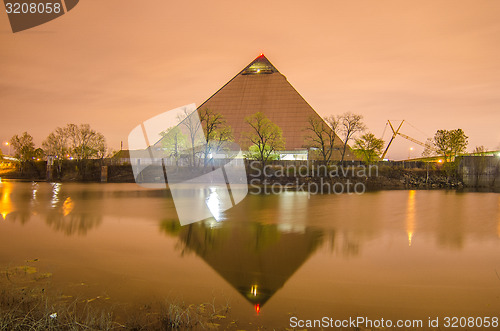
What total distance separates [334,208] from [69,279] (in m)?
14.8

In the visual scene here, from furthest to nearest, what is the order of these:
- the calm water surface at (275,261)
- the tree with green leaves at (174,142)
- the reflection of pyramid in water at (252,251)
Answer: the tree with green leaves at (174,142) < the reflection of pyramid in water at (252,251) < the calm water surface at (275,261)

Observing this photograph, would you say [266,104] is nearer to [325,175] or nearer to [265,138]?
[265,138]

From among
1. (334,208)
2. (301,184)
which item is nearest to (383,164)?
(301,184)

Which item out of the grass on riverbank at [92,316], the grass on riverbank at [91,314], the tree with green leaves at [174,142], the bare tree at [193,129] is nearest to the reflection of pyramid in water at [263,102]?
the bare tree at [193,129]

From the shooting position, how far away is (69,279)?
7.23 m

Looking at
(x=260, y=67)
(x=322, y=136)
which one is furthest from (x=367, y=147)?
(x=260, y=67)

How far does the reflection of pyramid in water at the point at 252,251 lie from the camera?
23.9 ft

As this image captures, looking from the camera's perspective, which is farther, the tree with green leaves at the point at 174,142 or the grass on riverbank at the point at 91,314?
the tree with green leaves at the point at 174,142

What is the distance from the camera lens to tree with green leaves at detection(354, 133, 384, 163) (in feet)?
154

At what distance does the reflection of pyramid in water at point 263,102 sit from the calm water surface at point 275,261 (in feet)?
138

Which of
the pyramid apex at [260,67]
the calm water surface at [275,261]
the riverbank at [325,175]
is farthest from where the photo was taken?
the pyramid apex at [260,67]

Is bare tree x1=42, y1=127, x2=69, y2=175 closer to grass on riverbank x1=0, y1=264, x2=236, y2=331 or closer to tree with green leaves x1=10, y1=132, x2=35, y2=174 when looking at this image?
tree with green leaves x1=10, y1=132, x2=35, y2=174

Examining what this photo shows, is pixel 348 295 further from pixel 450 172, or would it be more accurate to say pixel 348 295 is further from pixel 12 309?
pixel 450 172

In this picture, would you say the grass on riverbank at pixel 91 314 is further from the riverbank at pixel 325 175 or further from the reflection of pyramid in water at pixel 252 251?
the riverbank at pixel 325 175
